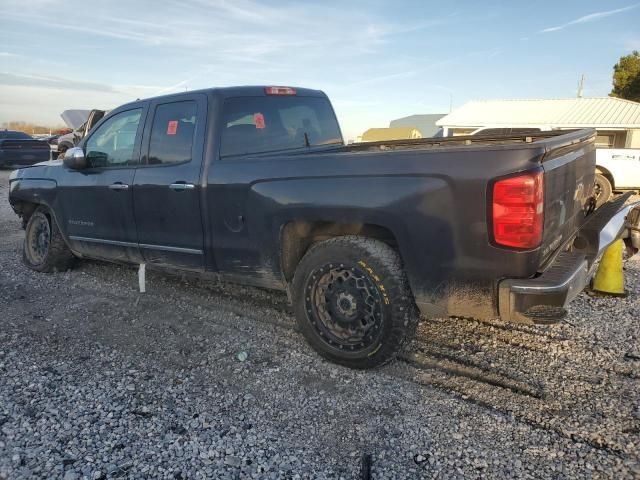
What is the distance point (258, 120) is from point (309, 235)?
1260mm

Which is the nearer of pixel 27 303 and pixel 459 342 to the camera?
pixel 459 342

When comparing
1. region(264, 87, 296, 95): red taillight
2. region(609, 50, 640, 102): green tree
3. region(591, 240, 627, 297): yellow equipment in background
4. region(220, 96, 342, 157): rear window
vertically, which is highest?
region(609, 50, 640, 102): green tree

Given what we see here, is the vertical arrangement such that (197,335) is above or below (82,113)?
below

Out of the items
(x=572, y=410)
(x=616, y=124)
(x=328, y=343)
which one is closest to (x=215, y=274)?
(x=328, y=343)

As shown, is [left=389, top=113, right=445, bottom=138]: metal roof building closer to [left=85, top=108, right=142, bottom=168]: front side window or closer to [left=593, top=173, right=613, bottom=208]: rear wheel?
[left=593, top=173, right=613, bottom=208]: rear wheel

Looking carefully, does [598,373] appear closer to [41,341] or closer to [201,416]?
[201,416]

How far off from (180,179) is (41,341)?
5.44 ft

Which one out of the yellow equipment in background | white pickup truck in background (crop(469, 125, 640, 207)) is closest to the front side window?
the yellow equipment in background

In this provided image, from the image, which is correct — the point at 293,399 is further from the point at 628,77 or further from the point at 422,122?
the point at 422,122

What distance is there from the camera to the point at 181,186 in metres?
3.93

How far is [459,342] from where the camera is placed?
12.4 feet

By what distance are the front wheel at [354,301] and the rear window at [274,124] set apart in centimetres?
116

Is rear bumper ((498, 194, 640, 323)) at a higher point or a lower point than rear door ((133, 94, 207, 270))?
lower

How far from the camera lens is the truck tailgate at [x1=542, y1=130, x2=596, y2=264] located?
2.73 metres
